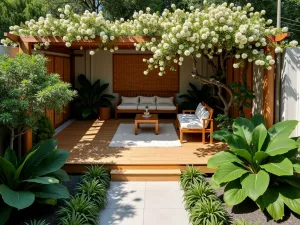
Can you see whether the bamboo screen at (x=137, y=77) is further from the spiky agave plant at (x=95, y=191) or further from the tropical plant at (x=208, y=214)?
the tropical plant at (x=208, y=214)

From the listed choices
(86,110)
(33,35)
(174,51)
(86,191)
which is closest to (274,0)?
(86,110)

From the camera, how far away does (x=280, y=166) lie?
13.8 ft

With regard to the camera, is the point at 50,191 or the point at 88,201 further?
the point at 88,201

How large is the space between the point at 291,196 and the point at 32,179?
3.46m

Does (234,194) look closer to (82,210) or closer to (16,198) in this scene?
(82,210)

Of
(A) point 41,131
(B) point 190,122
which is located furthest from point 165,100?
(A) point 41,131

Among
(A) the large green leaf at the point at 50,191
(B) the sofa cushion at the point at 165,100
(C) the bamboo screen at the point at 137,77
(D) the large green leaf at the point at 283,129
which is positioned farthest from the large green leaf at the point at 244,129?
(C) the bamboo screen at the point at 137,77

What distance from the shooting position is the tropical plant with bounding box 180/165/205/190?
5.26 metres

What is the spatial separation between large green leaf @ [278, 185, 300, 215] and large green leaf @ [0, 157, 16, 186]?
3.63 meters

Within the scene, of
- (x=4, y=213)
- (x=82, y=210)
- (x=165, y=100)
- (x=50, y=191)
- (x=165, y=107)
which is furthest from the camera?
(x=165, y=100)

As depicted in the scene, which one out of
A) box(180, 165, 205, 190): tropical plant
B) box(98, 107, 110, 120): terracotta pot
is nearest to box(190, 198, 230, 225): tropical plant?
box(180, 165, 205, 190): tropical plant

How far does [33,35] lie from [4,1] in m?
7.40

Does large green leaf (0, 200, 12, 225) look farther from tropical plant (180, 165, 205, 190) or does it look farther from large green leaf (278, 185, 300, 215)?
large green leaf (278, 185, 300, 215)

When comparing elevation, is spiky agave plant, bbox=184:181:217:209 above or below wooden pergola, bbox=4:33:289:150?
below
